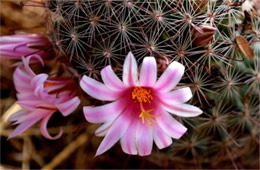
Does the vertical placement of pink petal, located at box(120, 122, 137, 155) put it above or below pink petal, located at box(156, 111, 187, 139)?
below

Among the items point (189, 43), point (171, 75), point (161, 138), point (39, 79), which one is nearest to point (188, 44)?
point (189, 43)

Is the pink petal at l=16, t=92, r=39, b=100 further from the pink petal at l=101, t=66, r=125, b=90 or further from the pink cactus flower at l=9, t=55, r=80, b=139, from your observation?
the pink petal at l=101, t=66, r=125, b=90

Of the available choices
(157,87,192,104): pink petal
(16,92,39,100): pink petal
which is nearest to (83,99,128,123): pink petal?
(157,87,192,104): pink petal

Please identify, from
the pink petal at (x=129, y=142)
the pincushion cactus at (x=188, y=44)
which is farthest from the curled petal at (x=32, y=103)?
the pink petal at (x=129, y=142)

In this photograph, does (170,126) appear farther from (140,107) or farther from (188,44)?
(188,44)

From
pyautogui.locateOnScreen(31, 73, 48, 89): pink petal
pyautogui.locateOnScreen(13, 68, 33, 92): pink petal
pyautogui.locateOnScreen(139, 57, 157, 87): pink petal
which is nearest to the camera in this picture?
pyautogui.locateOnScreen(139, 57, 157, 87): pink petal

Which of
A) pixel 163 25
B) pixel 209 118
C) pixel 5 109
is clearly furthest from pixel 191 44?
pixel 5 109

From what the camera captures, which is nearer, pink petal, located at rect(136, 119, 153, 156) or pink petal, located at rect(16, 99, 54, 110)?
pink petal, located at rect(136, 119, 153, 156)
